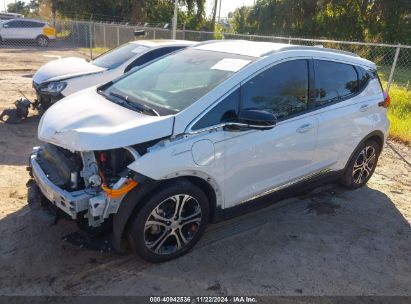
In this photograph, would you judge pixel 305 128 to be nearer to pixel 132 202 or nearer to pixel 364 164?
pixel 364 164

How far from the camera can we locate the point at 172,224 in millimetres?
3367

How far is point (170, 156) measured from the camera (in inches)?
122

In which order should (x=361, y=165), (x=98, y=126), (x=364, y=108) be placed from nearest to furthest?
1. (x=98, y=126)
2. (x=364, y=108)
3. (x=361, y=165)

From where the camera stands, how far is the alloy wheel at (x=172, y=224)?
3.26m

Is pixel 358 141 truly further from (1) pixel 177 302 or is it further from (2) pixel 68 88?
(2) pixel 68 88

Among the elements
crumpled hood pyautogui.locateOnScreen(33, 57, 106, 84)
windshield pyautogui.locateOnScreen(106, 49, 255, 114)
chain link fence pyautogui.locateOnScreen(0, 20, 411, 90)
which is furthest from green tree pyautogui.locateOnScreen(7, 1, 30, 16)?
windshield pyautogui.locateOnScreen(106, 49, 255, 114)

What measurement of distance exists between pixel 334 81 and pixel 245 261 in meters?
2.14

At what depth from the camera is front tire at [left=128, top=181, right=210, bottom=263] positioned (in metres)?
3.17

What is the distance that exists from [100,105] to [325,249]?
248cm

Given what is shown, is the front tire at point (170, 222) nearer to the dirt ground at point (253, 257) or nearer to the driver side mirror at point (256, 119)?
the dirt ground at point (253, 257)

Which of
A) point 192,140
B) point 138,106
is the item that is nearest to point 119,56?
point 138,106

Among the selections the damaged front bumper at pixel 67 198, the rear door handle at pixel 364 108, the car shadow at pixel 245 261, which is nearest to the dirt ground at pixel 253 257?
the car shadow at pixel 245 261

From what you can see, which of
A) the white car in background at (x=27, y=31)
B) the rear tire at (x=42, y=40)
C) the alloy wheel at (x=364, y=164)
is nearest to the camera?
the alloy wheel at (x=364, y=164)

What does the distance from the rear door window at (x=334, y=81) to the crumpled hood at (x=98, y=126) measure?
1787 mm
